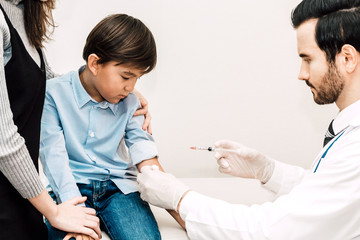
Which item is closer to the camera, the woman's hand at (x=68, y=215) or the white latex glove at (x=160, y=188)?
the woman's hand at (x=68, y=215)

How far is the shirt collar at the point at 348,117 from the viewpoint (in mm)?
1136

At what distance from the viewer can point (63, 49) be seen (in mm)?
2010

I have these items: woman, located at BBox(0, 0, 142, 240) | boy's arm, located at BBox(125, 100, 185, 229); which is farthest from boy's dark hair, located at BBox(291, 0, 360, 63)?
woman, located at BBox(0, 0, 142, 240)

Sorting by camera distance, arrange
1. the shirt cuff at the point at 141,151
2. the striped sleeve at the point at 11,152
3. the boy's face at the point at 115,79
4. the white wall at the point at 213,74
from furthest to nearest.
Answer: the white wall at the point at 213,74 → the shirt cuff at the point at 141,151 → the boy's face at the point at 115,79 → the striped sleeve at the point at 11,152

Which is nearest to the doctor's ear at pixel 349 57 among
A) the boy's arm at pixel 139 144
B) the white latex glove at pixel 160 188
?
the white latex glove at pixel 160 188

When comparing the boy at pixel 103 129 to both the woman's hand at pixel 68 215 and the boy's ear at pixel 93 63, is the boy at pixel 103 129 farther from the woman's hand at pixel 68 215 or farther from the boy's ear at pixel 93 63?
the woman's hand at pixel 68 215

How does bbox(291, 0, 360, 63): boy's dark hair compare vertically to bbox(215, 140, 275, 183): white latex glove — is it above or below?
above

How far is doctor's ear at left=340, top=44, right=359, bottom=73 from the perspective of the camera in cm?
110

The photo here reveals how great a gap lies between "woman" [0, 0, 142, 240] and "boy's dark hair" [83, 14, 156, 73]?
0.24 meters

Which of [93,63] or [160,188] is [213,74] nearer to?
[93,63]

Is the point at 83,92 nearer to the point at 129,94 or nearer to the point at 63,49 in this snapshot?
the point at 129,94

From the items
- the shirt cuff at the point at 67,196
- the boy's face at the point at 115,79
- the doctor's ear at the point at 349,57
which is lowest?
the shirt cuff at the point at 67,196

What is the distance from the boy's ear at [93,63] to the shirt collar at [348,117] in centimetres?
93

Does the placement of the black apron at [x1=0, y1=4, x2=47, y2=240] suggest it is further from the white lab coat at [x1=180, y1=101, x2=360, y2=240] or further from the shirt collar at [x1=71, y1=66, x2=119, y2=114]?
the white lab coat at [x1=180, y1=101, x2=360, y2=240]
